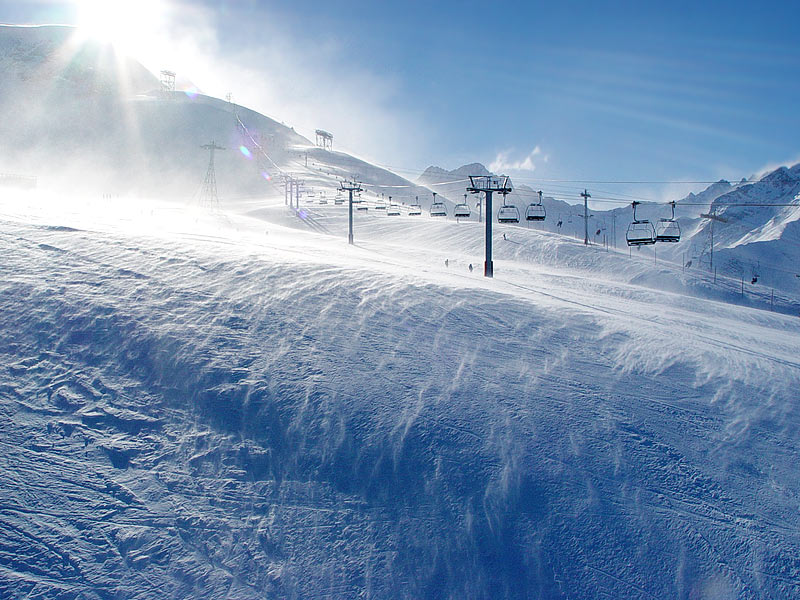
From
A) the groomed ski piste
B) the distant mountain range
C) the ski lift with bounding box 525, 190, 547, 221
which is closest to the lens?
the groomed ski piste

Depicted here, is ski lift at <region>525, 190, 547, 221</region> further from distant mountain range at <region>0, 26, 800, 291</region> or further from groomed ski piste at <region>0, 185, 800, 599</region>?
distant mountain range at <region>0, 26, 800, 291</region>

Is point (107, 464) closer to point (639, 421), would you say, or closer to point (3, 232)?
point (639, 421)

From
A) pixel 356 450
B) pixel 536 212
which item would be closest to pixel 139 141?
pixel 536 212

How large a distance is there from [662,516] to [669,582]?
30.9 inches

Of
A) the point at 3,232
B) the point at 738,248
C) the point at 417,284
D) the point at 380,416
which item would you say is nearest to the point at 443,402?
the point at 380,416

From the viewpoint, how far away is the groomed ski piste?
484cm

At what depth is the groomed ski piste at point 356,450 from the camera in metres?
4.84

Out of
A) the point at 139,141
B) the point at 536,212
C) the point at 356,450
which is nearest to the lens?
the point at 356,450

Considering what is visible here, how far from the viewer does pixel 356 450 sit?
6113 mm

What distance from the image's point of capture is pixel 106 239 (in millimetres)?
11922

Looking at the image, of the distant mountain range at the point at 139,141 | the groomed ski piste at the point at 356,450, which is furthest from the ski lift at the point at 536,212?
the distant mountain range at the point at 139,141

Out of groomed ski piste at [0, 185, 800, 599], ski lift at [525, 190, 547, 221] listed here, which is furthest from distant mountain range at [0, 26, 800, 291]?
groomed ski piste at [0, 185, 800, 599]

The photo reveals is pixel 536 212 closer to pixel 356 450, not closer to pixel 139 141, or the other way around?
pixel 356 450

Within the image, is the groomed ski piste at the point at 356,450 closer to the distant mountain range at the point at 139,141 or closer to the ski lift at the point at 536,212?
the ski lift at the point at 536,212
